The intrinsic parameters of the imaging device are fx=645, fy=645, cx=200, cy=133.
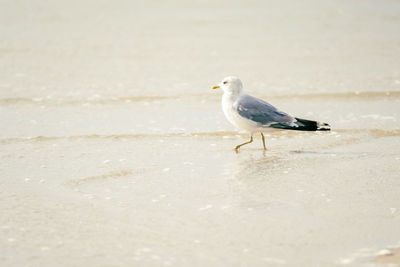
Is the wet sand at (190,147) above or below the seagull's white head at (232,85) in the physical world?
below

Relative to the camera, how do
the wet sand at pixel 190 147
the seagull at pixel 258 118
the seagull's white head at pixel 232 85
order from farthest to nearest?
the seagull's white head at pixel 232 85
the seagull at pixel 258 118
the wet sand at pixel 190 147

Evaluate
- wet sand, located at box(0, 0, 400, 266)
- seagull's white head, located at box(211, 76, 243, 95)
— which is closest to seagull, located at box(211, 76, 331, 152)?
seagull's white head, located at box(211, 76, 243, 95)

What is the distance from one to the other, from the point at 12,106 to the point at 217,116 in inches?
98.1

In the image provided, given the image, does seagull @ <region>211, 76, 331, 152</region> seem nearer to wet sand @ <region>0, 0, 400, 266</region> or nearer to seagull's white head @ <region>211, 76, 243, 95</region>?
seagull's white head @ <region>211, 76, 243, 95</region>

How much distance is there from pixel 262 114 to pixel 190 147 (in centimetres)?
79

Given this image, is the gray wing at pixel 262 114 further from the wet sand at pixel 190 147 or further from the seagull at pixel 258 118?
the wet sand at pixel 190 147

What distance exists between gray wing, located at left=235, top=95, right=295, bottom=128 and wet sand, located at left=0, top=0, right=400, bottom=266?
30cm

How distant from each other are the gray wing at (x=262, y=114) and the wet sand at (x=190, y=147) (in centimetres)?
30

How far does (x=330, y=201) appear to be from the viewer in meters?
4.55

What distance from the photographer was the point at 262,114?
586cm

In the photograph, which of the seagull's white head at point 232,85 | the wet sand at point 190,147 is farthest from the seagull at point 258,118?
the wet sand at point 190,147

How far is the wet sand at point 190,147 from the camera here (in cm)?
386

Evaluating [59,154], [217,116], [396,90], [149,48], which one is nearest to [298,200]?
[59,154]

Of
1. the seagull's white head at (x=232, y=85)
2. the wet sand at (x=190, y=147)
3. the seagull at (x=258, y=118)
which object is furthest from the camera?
the seagull's white head at (x=232, y=85)
